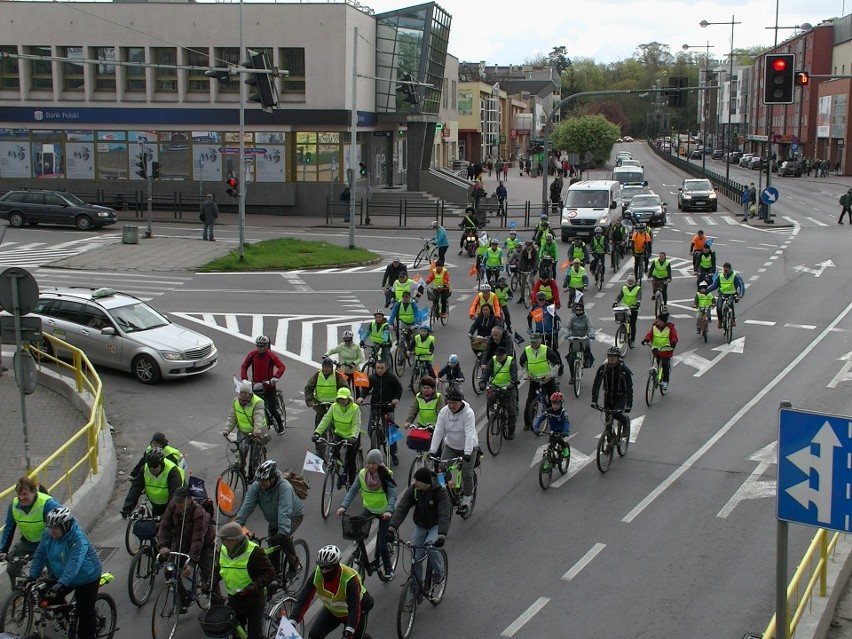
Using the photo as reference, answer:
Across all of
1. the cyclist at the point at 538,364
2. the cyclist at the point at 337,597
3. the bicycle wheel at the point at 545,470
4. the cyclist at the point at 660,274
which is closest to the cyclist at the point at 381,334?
the cyclist at the point at 538,364

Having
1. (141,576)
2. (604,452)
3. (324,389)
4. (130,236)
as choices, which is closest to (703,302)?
(604,452)

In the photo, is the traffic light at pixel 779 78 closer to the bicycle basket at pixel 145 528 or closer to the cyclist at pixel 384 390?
the cyclist at pixel 384 390

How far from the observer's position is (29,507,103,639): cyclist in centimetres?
905

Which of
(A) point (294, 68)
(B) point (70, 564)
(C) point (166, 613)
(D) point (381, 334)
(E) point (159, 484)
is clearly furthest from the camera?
(A) point (294, 68)

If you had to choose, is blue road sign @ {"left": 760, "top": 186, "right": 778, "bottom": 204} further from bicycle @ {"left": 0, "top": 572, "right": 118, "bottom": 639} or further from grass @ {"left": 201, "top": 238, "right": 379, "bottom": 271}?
bicycle @ {"left": 0, "top": 572, "right": 118, "bottom": 639}

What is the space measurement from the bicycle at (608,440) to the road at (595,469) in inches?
9.2

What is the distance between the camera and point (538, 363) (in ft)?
52.2

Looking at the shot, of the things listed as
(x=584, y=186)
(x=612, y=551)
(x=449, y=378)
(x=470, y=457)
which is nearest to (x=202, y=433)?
(x=449, y=378)

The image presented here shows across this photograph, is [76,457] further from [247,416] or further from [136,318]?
[136,318]

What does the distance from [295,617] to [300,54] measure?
1730 inches

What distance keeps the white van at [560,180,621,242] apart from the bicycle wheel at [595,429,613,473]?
80.7ft

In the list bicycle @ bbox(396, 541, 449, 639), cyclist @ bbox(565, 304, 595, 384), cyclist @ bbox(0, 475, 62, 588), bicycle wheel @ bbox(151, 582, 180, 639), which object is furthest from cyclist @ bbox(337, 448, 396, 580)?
cyclist @ bbox(565, 304, 595, 384)

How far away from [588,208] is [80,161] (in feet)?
86.2

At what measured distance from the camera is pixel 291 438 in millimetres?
16719
